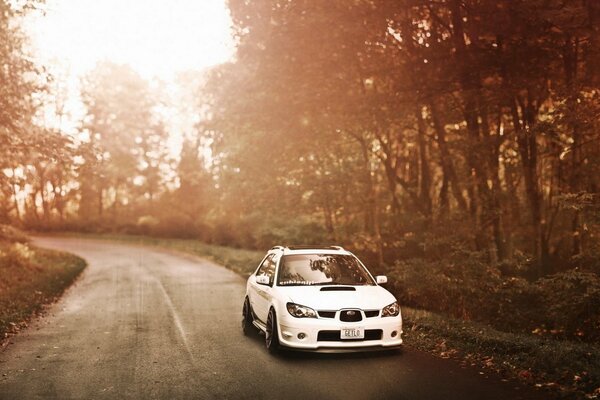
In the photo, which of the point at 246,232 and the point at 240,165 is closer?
the point at 240,165

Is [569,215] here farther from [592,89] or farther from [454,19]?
[454,19]

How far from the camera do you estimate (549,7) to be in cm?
1251

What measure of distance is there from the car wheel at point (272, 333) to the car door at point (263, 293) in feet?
1.06

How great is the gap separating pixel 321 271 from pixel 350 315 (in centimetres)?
162

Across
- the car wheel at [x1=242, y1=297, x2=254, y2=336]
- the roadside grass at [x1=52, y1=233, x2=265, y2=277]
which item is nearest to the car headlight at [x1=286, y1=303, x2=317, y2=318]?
the car wheel at [x1=242, y1=297, x2=254, y2=336]

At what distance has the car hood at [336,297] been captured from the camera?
347 inches

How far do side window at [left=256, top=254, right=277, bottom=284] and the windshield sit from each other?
29cm

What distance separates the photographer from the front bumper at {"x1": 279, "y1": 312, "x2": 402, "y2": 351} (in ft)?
→ 28.2

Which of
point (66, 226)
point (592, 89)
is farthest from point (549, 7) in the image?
point (66, 226)

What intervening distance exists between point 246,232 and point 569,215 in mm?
21286

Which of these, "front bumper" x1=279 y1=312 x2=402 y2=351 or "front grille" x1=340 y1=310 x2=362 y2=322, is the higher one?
"front grille" x1=340 y1=310 x2=362 y2=322

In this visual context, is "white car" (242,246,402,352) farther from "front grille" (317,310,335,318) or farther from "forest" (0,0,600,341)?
"forest" (0,0,600,341)

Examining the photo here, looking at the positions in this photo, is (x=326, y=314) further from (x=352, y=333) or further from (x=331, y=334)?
(x=352, y=333)

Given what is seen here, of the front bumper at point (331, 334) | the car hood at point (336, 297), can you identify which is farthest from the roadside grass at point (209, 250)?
the front bumper at point (331, 334)
